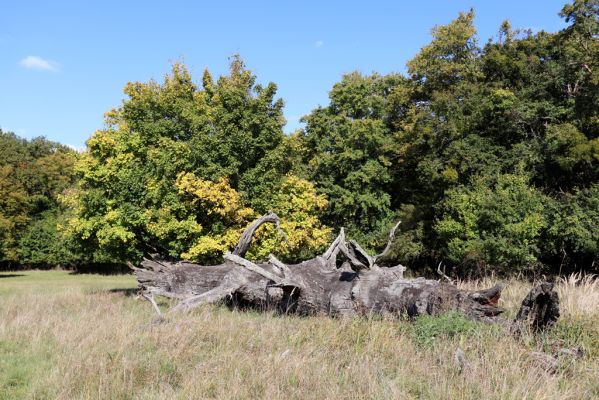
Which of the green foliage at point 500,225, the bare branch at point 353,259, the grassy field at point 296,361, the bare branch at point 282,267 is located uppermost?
the green foliage at point 500,225

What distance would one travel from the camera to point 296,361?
559cm

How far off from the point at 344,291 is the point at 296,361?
3.92m

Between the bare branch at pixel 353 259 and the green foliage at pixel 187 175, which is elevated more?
the green foliage at pixel 187 175

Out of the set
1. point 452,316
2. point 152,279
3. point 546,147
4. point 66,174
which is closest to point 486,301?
point 452,316

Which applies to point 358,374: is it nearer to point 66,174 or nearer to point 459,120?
point 459,120

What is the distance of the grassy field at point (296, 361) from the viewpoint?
4.79m

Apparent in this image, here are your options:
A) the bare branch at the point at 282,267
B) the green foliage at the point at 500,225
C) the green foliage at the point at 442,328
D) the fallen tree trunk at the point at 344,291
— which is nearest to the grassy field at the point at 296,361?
the green foliage at the point at 442,328

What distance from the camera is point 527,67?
26.0 m

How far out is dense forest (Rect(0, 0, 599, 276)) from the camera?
16.4 m

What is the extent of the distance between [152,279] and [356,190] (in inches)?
694

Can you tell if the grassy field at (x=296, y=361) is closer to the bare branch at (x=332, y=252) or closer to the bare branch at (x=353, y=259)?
the bare branch at (x=353, y=259)

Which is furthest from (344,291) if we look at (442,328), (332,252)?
(442,328)

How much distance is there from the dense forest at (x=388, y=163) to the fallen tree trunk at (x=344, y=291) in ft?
9.79

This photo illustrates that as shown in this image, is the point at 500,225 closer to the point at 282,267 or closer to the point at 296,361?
the point at 282,267
